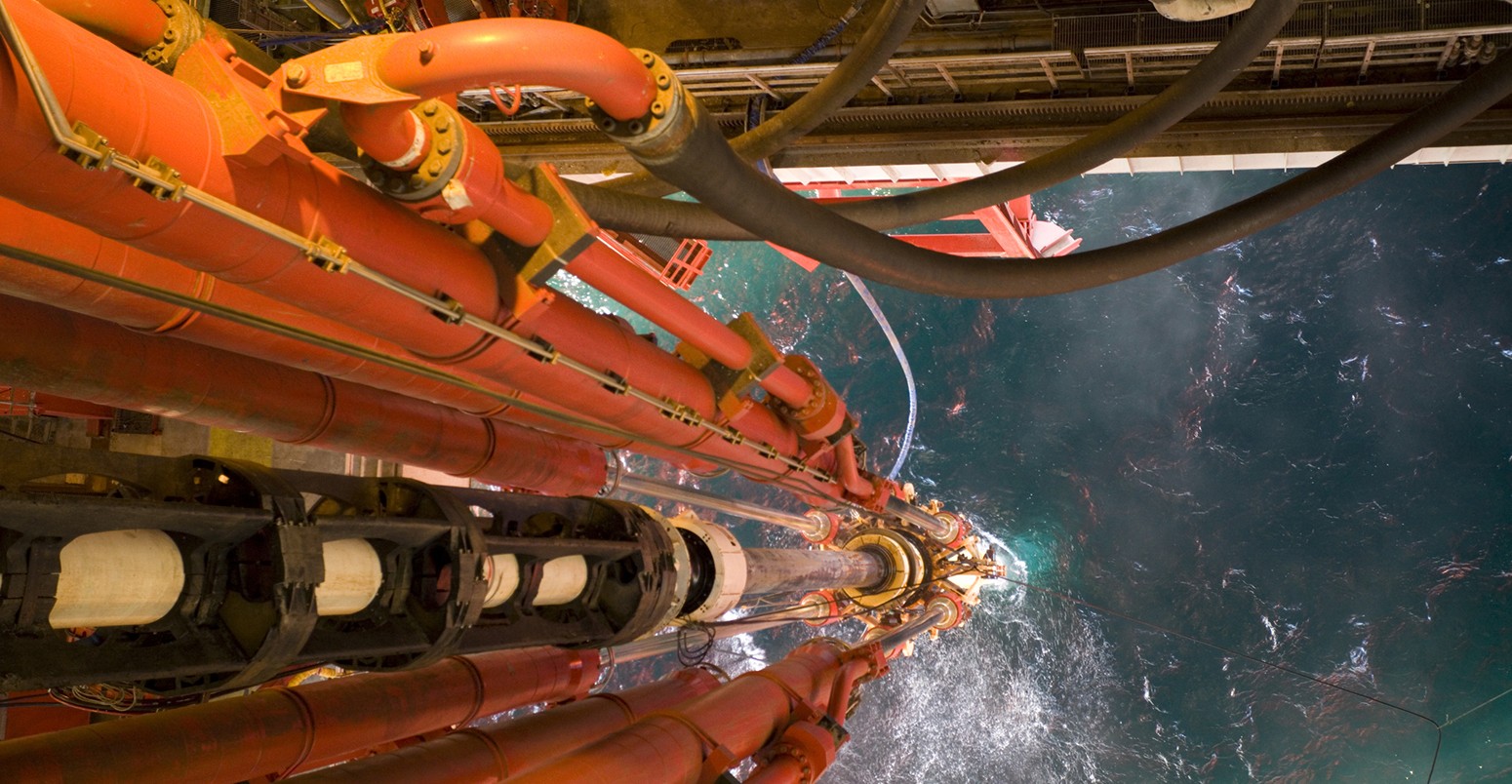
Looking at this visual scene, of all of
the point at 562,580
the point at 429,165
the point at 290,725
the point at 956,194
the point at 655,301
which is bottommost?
the point at 290,725

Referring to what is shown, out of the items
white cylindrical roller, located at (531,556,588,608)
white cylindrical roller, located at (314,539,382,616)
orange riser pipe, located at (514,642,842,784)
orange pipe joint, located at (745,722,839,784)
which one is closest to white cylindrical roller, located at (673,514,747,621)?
orange riser pipe, located at (514,642,842,784)

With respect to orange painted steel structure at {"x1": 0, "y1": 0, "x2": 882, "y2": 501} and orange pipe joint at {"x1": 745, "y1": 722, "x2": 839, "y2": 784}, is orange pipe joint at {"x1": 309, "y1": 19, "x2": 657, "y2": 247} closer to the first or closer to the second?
orange painted steel structure at {"x1": 0, "y1": 0, "x2": 882, "y2": 501}

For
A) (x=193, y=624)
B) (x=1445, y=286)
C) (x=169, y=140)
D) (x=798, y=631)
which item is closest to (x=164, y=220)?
(x=169, y=140)

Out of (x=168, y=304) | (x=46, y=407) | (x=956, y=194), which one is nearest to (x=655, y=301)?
(x=956, y=194)

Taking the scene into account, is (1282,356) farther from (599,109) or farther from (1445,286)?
(599,109)

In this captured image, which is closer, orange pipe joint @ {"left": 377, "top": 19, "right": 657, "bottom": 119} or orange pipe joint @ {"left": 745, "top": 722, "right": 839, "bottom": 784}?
orange pipe joint @ {"left": 377, "top": 19, "right": 657, "bottom": 119}

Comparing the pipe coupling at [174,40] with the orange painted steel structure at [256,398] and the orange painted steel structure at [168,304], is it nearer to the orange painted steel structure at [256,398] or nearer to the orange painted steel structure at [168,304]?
the orange painted steel structure at [168,304]

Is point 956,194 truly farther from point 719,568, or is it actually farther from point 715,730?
point 715,730
